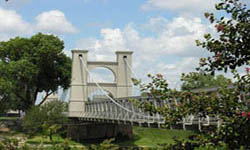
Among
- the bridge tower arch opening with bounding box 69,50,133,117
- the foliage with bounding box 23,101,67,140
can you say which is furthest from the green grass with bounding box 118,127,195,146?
the foliage with bounding box 23,101,67,140

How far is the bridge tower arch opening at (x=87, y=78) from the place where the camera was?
38.2m

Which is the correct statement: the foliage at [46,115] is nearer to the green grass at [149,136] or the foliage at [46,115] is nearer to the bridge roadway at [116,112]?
the bridge roadway at [116,112]

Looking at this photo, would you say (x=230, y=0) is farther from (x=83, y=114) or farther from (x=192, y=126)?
(x=83, y=114)

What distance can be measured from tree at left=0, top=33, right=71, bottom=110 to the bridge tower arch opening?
247cm

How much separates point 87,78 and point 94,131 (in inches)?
218

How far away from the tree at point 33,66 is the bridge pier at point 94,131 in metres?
6.11

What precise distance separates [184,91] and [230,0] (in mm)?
1089

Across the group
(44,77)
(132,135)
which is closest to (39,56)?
(44,77)

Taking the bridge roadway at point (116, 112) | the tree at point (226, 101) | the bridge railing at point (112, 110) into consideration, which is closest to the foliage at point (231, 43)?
the tree at point (226, 101)

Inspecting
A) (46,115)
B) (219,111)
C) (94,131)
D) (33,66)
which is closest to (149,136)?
(94,131)

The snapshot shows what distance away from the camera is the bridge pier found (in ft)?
121

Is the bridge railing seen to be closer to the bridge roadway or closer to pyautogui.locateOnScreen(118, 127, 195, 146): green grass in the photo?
the bridge roadway

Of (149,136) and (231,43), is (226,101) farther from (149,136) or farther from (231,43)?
(149,136)

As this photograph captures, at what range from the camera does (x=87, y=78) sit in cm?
3953
